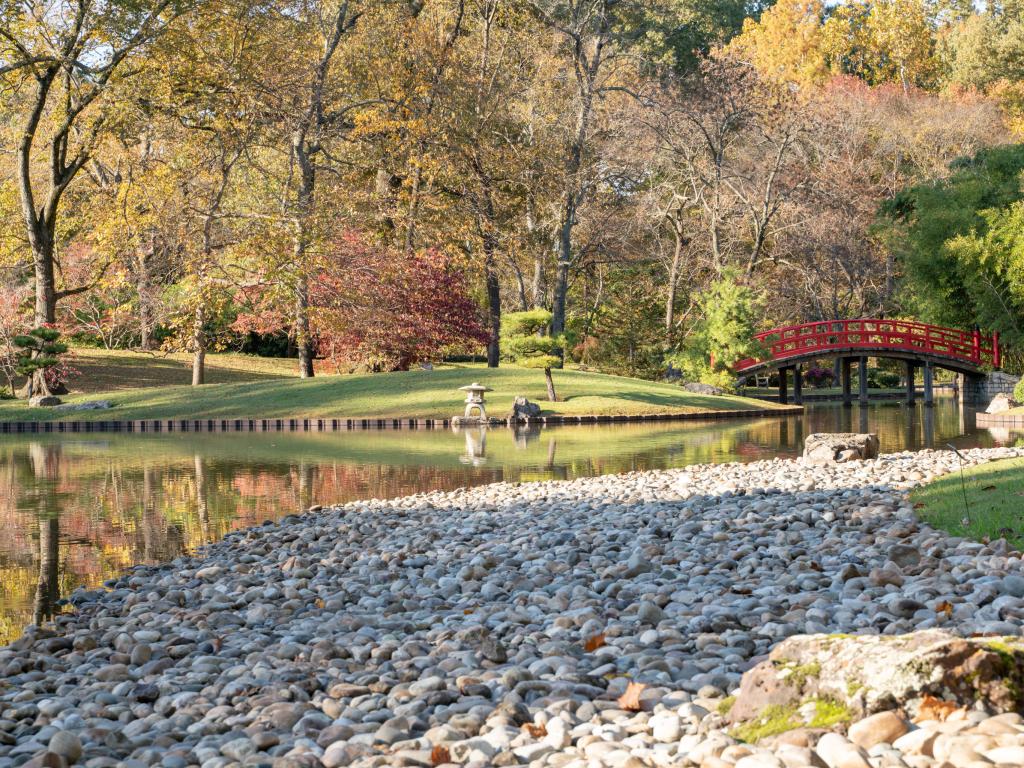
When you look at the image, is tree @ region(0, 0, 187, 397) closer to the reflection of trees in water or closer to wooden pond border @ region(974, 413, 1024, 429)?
the reflection of trees in water

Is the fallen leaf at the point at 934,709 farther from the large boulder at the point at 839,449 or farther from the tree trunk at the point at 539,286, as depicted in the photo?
the tree trunk at the point at 539,286

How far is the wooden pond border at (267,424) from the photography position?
26.1m

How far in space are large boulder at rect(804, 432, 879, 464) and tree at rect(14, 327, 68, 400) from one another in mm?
20926

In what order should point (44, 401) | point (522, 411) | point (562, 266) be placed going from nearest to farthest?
1. point (522, 411)
2. point (44, 401)
3. point (562, 266)

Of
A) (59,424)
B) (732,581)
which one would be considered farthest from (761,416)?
(732,581)

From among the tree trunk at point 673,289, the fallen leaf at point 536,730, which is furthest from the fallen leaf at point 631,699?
the tree trunk at point 673,289

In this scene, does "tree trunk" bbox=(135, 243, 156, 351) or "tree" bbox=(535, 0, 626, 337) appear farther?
"tree" bbox=(535, 0, 626, 337)

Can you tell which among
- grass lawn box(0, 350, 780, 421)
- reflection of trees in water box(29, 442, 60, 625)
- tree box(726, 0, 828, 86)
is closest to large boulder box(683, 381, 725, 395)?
grass lawn box(0, 350, 780, 421)

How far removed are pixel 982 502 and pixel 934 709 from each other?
5.20 meters

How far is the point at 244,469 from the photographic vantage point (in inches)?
669

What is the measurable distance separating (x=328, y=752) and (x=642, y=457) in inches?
545

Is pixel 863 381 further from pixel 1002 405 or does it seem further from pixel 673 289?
pixel 673 289

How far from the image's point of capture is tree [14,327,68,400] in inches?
1093

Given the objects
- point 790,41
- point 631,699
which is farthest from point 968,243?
point 631,699
